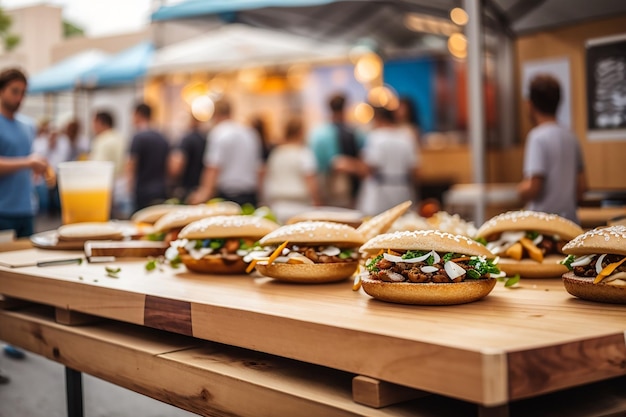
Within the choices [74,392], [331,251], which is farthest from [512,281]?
[74,392]

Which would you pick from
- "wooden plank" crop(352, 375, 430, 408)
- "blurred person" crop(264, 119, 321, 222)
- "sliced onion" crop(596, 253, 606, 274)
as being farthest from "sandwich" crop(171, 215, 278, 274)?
"blurred person" crop(264, 119, 321, 222)

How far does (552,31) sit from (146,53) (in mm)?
5929

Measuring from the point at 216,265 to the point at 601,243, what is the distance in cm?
109

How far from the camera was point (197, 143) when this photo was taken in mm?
7559

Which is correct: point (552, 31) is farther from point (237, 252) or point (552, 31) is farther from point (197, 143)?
point (237, 252)

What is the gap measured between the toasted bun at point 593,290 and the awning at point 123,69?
27.2ft

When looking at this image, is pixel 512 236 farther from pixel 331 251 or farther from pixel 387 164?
pixel 387 164

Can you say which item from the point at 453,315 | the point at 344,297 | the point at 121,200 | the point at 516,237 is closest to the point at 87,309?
the point at 344,297

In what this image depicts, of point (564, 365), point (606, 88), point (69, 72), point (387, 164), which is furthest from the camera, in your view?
point (69, 72)

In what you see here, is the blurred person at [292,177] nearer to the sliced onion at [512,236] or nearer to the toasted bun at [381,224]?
the toasted bun at [381,224]

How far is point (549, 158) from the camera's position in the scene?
3.87 meters

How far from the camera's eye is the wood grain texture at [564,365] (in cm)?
118

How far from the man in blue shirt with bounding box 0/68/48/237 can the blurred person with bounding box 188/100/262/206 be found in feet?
6.38

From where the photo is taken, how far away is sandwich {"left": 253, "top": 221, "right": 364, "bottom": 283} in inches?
75.7
